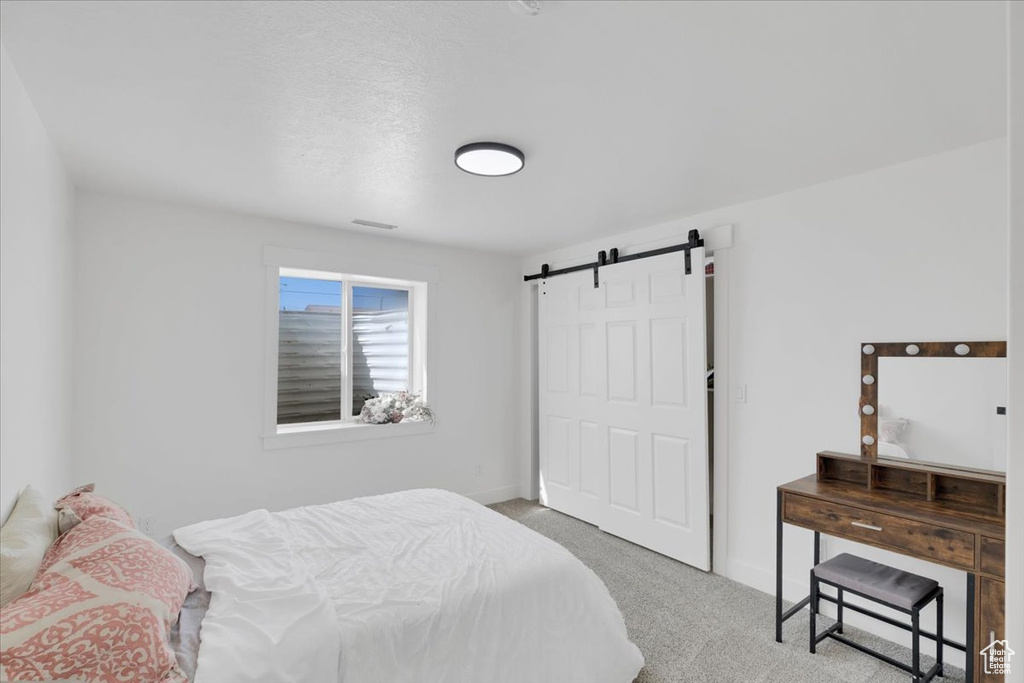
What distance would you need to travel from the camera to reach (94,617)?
1306 mm

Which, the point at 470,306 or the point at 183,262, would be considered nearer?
the point at 183,262

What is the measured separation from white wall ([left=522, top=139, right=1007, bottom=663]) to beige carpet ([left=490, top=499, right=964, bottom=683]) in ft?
0.55

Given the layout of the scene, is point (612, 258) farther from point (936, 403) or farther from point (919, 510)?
point (919, 510)

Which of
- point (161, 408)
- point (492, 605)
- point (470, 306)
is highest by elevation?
point (470, 306)

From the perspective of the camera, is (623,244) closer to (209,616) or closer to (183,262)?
(183,262)

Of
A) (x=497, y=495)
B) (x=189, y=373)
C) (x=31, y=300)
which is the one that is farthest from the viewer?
(x=497, y=495)

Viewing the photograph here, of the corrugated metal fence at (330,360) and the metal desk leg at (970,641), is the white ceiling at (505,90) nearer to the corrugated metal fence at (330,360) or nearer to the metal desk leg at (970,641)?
the corrugated metal fence at (330,360)

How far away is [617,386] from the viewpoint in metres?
4.03

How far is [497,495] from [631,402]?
1.71m

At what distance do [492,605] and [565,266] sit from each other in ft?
10.3

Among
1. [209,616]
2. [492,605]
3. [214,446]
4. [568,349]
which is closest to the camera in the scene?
[209,616]

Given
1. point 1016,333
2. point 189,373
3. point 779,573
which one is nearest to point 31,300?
point 189,373

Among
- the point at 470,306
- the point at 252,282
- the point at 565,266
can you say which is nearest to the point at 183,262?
the point at 252,282

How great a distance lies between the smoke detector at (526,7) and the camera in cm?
138
